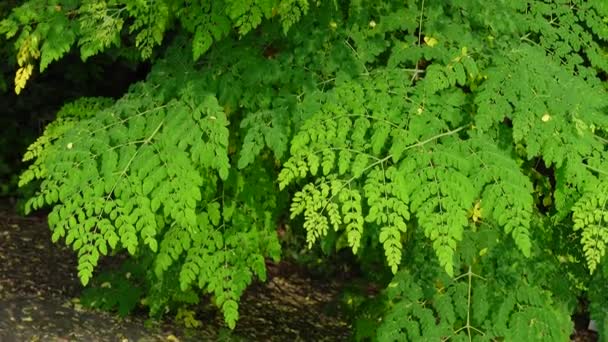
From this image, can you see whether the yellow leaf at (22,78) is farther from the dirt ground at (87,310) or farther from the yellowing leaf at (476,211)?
the yellowing leaf at (476,211)

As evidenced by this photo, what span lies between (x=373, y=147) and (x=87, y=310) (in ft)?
7.76

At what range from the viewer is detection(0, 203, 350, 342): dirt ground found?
4.58m

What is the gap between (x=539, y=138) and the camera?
3.12 metres

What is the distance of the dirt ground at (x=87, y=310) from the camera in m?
4.58

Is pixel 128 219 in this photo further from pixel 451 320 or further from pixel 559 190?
pixel 559 190

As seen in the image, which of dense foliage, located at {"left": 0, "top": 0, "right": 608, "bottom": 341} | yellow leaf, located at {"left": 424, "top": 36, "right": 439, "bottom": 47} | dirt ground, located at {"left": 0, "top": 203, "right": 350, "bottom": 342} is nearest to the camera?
dense foliage, located at {"left": 0, "top": 0, "right": 608, "bottom": 341}

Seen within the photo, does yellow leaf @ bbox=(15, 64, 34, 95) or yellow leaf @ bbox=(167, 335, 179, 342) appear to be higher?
yellow leaf @ bbox=(15, 64, 34, 95)

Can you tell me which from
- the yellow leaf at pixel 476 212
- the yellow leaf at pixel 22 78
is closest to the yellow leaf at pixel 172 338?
the yellow leaf at pixel 22 78

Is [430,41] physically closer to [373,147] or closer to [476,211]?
[373,147]

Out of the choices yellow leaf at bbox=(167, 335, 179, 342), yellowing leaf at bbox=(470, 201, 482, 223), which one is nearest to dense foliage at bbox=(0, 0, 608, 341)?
yellowing leaf at bbox=(470, 201, 482, 223)

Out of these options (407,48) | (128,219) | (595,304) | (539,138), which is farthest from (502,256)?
(128,219)

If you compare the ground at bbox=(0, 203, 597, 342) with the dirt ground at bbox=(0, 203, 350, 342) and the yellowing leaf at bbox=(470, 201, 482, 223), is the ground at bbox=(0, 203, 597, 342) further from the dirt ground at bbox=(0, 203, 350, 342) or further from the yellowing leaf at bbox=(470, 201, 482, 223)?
the yellowing leaf at bbox=(470, 201, 482, 223)

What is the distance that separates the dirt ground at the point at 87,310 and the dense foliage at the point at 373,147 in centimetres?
102

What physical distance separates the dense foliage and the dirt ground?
1.02 metres
